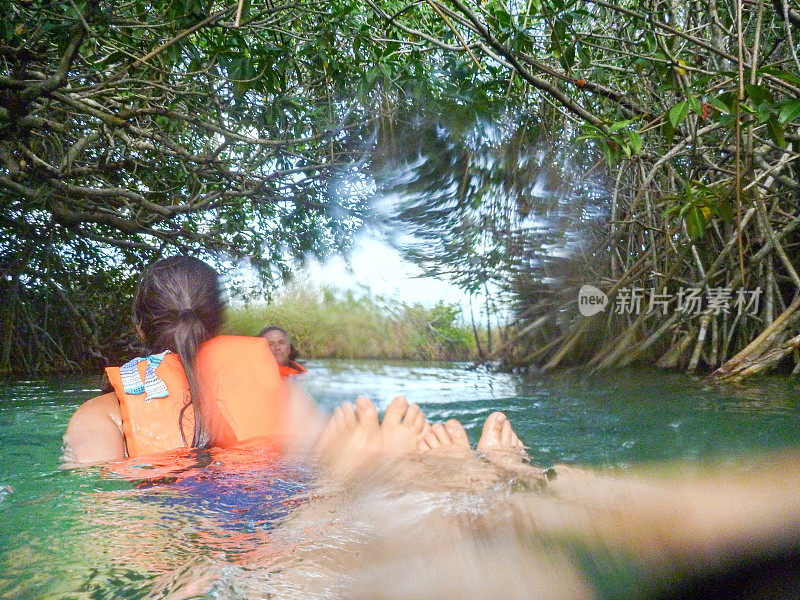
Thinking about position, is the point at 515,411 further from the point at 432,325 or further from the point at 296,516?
the point at 296,516

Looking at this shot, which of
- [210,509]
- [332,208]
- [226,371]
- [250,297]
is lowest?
[210,509]

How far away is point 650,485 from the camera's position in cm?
93

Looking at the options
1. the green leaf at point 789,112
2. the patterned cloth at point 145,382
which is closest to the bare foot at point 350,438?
the patterned cloth at point 145,382

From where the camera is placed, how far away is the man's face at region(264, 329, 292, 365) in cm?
206

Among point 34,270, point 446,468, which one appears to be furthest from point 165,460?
point 34,270

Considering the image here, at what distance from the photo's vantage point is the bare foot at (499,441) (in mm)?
1467

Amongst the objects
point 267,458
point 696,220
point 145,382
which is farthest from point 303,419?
point 696,220

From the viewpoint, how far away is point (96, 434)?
5.12ft

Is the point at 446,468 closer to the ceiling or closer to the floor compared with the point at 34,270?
closer to the floor

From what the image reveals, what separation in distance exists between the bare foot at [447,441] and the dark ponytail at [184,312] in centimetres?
59

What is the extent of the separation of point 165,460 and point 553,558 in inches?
43.7

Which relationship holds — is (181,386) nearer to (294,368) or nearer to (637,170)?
(294,368)

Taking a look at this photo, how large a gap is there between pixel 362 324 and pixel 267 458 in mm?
525

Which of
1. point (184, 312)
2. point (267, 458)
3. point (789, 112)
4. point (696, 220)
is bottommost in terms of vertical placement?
point (267, 458)
